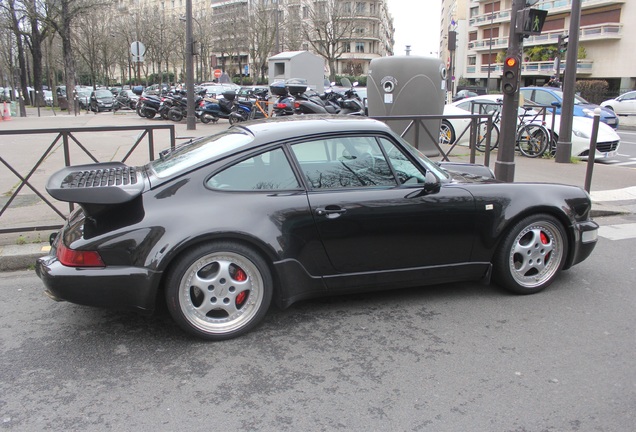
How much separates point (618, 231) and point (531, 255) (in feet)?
9.40

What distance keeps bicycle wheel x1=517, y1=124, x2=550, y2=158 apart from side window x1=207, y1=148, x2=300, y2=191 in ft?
31.5

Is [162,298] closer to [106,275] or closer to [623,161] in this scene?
[106,275]

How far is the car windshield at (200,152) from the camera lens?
3.86 meters

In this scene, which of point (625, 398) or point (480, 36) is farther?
point (480, 36)

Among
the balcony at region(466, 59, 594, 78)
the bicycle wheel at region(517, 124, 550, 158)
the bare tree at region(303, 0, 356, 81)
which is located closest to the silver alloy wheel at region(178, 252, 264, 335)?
the bicycle wheel at region(517, 124, 550, 158)

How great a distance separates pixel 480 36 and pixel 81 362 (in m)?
78.9

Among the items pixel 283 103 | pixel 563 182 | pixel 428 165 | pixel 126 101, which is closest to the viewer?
pixel 428 165

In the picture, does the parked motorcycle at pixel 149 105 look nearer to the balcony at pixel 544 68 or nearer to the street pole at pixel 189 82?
the street pole at pixel 189 82

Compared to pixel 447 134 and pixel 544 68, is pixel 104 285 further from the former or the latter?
pixel 544 68

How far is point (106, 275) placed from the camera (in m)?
3.37

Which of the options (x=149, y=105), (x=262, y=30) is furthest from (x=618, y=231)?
(x=262, y=30)

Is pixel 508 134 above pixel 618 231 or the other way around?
above

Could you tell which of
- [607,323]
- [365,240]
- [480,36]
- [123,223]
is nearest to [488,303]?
[607,323]

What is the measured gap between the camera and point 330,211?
3.80 meters
